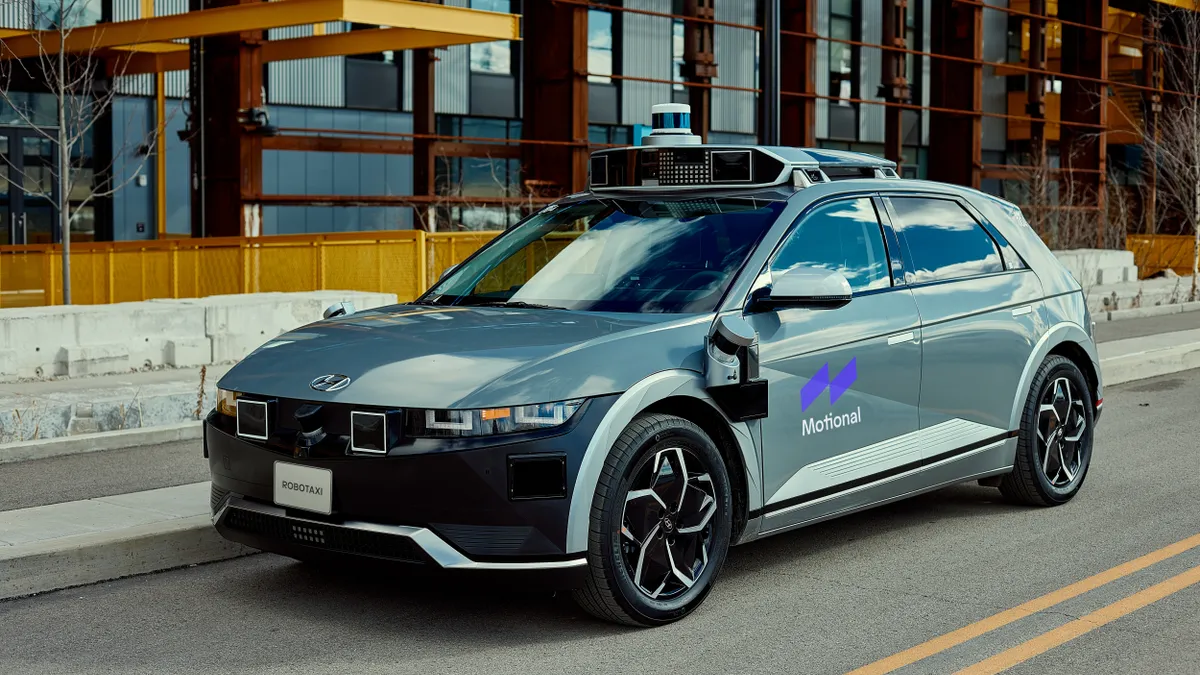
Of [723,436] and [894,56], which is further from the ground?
[894,56]

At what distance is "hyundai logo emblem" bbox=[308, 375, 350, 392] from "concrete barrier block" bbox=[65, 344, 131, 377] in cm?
936

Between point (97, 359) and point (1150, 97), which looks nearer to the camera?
point (97, 359)

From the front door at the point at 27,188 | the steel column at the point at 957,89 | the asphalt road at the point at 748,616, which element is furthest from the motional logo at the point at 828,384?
the steel column at the point at 957,89

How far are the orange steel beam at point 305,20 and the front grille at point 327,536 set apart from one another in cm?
1738

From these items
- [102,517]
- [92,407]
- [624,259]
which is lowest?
[102,517]

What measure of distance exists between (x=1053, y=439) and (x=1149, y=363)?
7335mm

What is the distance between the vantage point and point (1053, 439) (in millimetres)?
7711

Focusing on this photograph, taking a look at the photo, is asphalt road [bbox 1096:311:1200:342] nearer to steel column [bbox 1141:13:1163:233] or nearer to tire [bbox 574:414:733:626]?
tire [bbox 574:414:733:626]

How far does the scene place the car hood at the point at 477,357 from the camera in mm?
5105

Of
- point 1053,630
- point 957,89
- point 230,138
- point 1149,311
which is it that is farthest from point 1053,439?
point 957,89

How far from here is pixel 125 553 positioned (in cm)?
648

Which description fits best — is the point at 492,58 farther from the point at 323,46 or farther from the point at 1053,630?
the point at 1053,630

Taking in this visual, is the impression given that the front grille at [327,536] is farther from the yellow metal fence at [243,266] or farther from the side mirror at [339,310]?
the yellow metal fence at [243,266]

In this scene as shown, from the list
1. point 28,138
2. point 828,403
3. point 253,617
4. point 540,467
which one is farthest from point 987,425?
point 28,138
